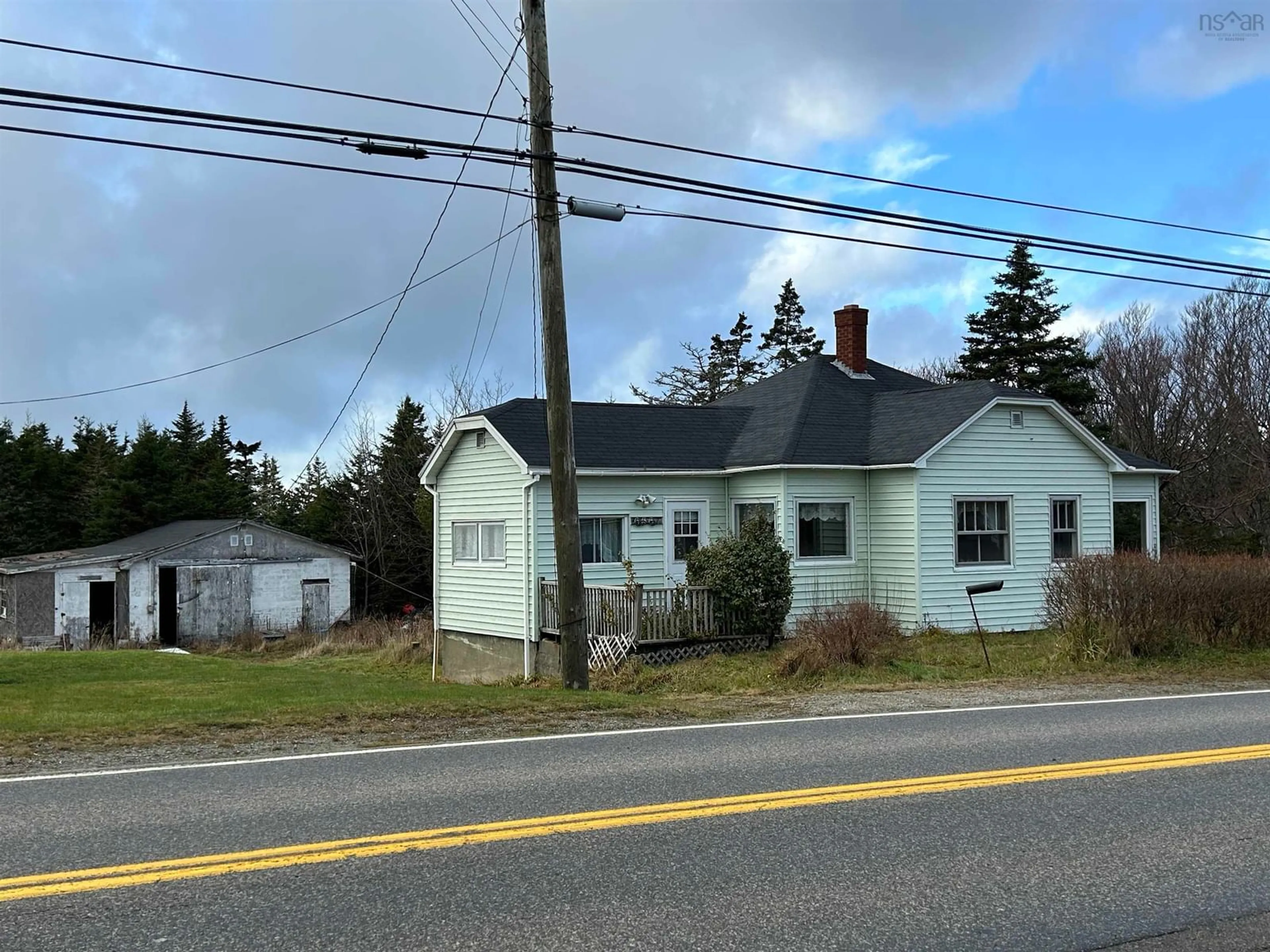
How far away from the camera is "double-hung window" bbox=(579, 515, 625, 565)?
21203mm

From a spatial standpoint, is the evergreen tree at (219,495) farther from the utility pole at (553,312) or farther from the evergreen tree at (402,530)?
the utility pole at (553,312)

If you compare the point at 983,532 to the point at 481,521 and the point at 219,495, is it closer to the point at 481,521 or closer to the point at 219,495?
the point at 481,521

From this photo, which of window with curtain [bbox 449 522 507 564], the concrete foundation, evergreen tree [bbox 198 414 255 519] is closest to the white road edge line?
the concrete foundation

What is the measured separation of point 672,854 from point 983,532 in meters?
17.2

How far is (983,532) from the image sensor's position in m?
21.8

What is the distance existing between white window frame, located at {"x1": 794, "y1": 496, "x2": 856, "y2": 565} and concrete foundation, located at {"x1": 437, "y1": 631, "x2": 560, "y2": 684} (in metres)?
5.01

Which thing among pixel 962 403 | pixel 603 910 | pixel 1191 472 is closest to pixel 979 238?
pixel 962 403

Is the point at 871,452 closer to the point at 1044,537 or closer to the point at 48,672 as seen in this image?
the point at 1044,537

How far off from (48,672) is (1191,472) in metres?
40.2

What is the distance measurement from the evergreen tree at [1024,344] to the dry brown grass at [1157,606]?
28.5 metres

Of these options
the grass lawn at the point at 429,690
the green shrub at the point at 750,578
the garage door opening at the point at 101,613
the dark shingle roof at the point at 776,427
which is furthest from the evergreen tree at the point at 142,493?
the green shrub at the point at 750,578

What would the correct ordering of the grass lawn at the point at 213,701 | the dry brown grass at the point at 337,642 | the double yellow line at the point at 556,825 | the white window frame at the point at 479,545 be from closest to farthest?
the double yellow line at the point at 556,825 → the grass lawn at the point at 213,701 → the white window frame at the point at 479,545 → the dry brown grass at the point at 337,642

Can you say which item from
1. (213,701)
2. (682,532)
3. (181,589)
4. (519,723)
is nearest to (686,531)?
(682,532)

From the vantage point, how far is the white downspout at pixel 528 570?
20641 mm
